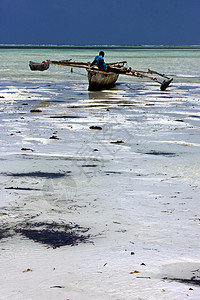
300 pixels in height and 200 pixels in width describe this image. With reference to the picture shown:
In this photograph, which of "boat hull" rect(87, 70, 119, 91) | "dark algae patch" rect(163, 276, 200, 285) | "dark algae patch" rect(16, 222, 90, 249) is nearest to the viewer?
"dark algae patch" rect(163, 276, 200, 285)

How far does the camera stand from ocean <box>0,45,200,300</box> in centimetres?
406

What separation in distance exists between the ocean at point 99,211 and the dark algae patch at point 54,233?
1cm

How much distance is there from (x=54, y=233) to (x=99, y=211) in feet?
3.07

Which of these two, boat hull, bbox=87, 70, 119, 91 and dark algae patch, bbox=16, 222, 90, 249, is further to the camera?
boat hull, bbox=87, 70, 119, 91

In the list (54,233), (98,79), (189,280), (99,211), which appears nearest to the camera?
(189,280)

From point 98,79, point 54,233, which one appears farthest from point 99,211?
point 98,79

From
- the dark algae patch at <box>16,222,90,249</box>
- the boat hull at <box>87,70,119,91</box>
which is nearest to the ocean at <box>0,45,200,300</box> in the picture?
the dark algae patch at <box>16,222,90,249</box>

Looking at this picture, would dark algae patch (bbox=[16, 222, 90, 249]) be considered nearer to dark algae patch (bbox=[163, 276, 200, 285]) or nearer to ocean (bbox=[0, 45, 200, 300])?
ocean (bbox=[0, 45, 200, 300])

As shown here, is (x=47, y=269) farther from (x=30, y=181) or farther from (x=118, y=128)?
(x=118, y=128)

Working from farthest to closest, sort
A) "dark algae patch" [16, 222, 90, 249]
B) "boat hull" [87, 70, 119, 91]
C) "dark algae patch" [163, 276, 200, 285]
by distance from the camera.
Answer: "boat hull" [87, 70, 119, 91] → "dark algae patch" [16, 222, 90, 249] → "dark algae patch" [163, 276, 200, 285]

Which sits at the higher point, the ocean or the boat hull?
the boat hull

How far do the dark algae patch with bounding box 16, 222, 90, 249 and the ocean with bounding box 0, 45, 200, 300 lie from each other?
11mm

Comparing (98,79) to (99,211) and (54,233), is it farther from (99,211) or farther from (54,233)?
(54,233)

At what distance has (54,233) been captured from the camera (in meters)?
5.12
